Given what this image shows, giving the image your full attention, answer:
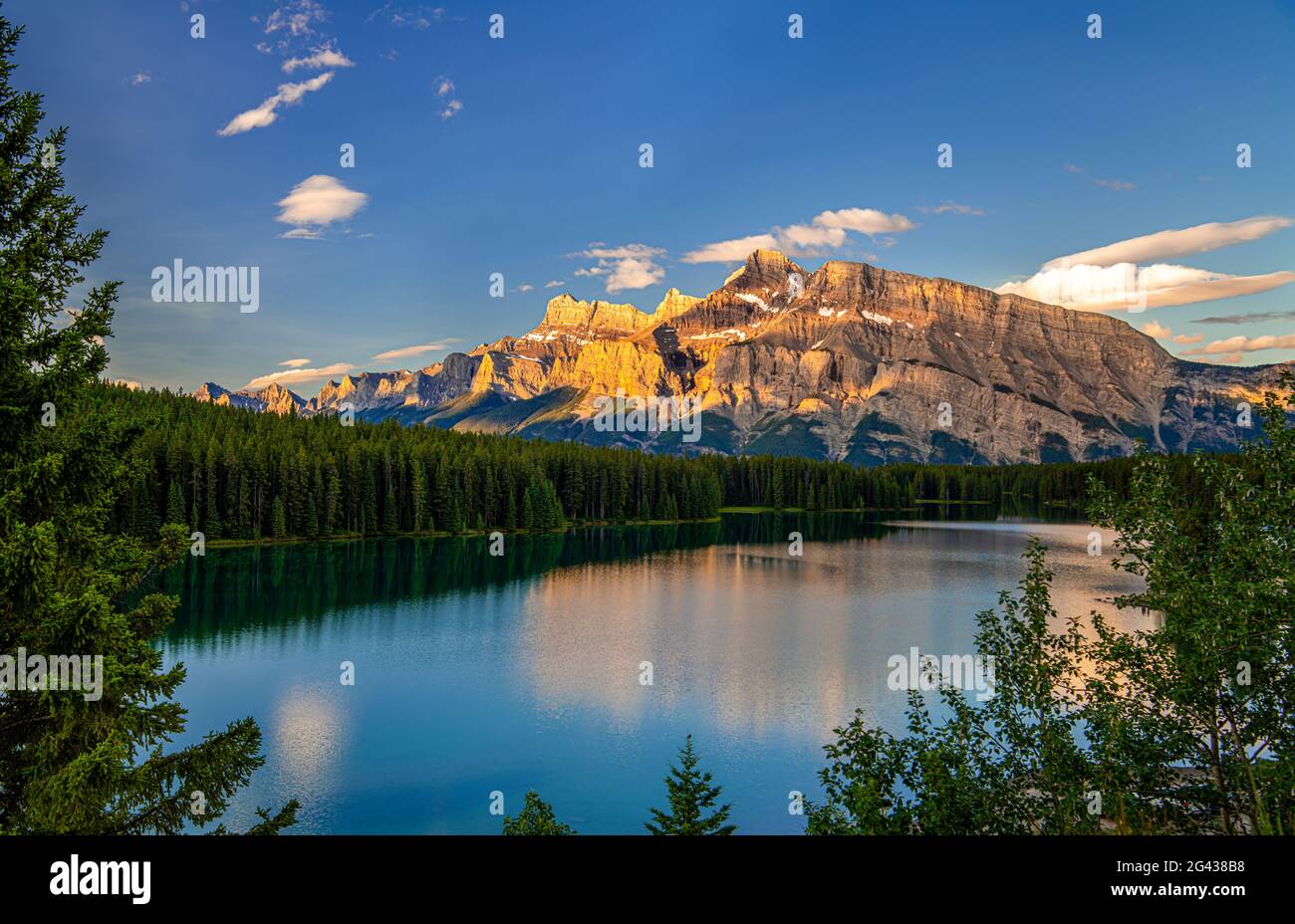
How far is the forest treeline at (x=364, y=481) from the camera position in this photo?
118m

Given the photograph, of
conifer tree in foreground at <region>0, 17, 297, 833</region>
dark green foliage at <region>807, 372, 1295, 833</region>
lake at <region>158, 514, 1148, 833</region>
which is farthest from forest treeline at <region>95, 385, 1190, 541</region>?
conifer tree in foreground at <region>0, 17, 297, 833</region>

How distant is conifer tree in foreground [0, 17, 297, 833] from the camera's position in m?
11.7

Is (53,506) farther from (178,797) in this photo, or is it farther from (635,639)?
(635,639)

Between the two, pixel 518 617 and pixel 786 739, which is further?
pixel 518 617

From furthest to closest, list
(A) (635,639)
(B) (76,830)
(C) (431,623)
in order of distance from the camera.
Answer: (C) (431,623)
(A) (635,639)
(B) (76,830)

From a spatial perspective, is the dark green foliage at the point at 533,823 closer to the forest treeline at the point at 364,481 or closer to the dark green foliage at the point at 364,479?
the forest treeline at the point at 364,481

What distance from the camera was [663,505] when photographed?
19200 cm

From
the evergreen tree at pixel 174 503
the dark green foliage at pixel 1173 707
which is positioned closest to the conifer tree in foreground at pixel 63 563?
the dark green foliage at pixel 1173 707

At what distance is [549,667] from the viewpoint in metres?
53.0

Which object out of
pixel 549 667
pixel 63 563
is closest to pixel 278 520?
pixel 549 667

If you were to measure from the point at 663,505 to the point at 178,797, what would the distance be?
17886 centimetres

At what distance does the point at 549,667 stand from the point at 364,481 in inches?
3874

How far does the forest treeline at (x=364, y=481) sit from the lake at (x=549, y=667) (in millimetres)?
16139

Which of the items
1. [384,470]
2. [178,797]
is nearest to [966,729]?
[178,797]
